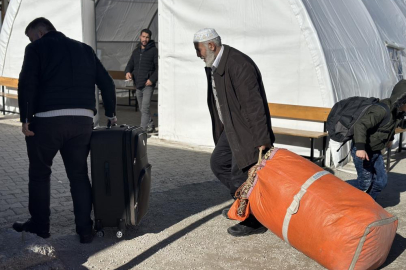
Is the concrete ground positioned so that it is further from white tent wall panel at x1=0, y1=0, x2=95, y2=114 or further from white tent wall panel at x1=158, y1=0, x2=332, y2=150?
white tent wall panel at x1=0, y1=0, x2=95, y2=114

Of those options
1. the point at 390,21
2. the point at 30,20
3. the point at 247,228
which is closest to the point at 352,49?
the point at 390,21

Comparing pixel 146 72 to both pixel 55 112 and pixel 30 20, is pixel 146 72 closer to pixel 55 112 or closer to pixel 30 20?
pixel 30 20

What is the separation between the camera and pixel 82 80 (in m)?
4.92

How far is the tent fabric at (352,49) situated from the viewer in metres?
8.60

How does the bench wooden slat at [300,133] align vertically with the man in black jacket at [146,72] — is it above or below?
below

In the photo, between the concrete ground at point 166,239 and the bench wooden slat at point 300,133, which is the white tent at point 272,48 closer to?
the bench wooden slat at point 300,133

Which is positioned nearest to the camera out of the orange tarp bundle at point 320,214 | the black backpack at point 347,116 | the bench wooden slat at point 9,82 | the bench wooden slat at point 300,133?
the orange tarp bundle at point 320,214

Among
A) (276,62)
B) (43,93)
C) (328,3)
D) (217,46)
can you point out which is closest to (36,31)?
(43,93)

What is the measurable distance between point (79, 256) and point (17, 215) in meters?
1.30

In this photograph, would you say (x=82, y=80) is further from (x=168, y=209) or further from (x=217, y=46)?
(x=168, y=209)

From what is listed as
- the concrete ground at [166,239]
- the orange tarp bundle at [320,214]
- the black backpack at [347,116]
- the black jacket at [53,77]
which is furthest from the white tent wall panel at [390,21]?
the black jacket at [53,77]

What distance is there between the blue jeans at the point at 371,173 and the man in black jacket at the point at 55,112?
275 centimetres

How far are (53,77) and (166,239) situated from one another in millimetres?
1748

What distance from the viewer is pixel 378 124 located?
570 centimetres
